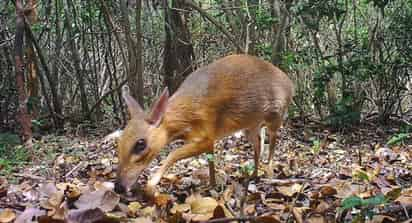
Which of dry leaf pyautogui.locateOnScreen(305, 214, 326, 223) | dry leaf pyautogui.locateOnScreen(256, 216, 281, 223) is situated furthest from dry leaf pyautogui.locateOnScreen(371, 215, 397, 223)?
dry leaf pyautogui.locateOnScreen(256, 216, 281, 223)

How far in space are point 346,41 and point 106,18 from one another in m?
3.54

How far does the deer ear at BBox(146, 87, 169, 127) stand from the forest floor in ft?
1.50

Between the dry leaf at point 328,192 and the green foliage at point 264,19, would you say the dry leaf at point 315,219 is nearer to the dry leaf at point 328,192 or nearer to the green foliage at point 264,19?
the dry leaf at point 328,192

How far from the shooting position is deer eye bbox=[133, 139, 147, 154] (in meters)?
4.06

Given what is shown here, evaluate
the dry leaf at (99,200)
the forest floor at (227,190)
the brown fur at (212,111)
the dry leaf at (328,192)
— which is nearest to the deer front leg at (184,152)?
the brown fur at (212,111)

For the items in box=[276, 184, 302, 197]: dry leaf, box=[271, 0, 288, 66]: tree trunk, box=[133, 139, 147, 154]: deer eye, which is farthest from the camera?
box=[271, 0, 288, 66]: tree trunk

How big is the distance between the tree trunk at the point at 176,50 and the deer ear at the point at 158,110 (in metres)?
5.39

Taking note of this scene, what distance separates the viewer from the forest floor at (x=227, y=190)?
116 inches

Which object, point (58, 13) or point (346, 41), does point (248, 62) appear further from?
point (58, 13)

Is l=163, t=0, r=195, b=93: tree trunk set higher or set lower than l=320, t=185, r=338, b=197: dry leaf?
lower

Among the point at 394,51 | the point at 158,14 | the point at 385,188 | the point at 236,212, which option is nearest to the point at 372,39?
the point at 394,51

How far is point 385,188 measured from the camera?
3.59 metres

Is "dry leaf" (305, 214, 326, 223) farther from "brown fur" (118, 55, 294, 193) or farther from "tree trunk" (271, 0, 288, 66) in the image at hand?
"tree trunk" (271, 0, 288, 66)

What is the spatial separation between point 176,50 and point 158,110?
5.73 m
